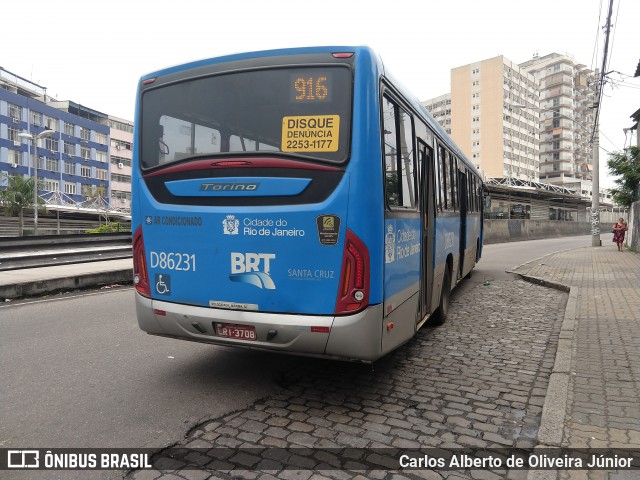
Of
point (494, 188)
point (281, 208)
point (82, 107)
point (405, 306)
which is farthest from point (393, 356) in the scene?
point (82, 107)

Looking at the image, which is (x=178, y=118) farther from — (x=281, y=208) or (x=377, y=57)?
(x=377, y=57)

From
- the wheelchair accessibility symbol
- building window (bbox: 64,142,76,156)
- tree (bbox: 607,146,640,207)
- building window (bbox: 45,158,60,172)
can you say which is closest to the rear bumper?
the wheelchair accessibility symbol

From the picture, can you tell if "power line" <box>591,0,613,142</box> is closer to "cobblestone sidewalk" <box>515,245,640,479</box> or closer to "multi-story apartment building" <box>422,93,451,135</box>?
"cobblestone sidewalk" <box>515,245,640,479</box>

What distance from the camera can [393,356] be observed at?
5785mm

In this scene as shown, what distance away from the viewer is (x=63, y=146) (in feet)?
217

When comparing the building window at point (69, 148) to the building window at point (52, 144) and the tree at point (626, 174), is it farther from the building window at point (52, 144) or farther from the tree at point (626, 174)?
the tree at point (626, 174)

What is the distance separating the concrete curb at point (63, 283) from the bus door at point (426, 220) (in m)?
8.14

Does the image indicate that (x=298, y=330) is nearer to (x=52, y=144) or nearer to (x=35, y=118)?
(x=35, y=118)

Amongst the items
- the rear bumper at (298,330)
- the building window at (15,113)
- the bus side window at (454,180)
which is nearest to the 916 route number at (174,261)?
the rear bumper at (298,330)

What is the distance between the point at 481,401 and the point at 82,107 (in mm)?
82966

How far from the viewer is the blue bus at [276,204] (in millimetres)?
3881

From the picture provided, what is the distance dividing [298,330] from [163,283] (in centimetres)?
149

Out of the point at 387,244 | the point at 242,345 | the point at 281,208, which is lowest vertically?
the point at 242,345

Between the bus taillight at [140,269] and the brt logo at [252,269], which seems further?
the bus taillight at [140,269]
